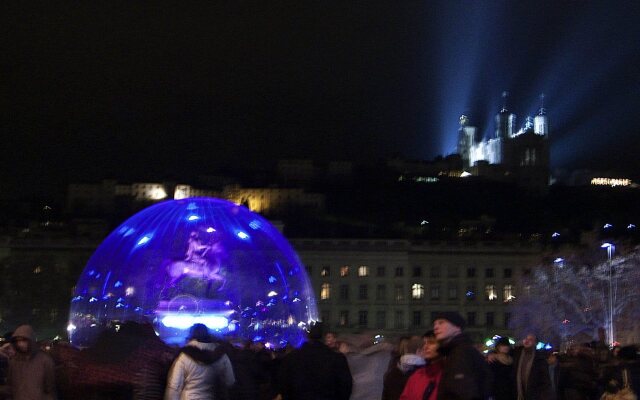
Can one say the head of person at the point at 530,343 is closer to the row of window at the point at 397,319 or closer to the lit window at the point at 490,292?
the row of window at the point at 397,319

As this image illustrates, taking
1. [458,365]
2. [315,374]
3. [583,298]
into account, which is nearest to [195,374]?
[315,374]

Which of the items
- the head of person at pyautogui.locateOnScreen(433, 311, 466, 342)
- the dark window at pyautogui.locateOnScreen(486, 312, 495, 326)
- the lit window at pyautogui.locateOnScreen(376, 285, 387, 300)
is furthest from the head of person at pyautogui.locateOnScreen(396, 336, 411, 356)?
the dark window at pyautogui.locateOnScreen(486, 312, 495, 326)

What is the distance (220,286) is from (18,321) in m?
46.0

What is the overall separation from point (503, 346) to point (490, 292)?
280 feet

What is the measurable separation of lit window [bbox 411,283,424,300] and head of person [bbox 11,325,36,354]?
8775 cm

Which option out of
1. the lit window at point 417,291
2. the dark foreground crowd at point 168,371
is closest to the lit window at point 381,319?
the lit window at point 417,291

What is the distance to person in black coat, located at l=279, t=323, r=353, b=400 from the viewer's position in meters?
10.9

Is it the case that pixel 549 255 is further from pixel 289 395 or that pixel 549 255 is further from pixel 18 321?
pixel 289 395

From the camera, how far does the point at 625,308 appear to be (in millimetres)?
61406

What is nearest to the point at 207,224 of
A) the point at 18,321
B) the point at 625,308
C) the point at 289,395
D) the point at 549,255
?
the point at 289,395

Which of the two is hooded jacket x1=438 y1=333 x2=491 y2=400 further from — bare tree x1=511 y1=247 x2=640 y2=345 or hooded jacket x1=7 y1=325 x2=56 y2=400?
bare tree x1=511 y1=247 x2=640 y2=345

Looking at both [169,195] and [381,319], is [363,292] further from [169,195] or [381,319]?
[169,195]

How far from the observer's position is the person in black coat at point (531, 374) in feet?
44.6

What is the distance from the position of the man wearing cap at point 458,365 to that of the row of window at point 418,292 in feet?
287
